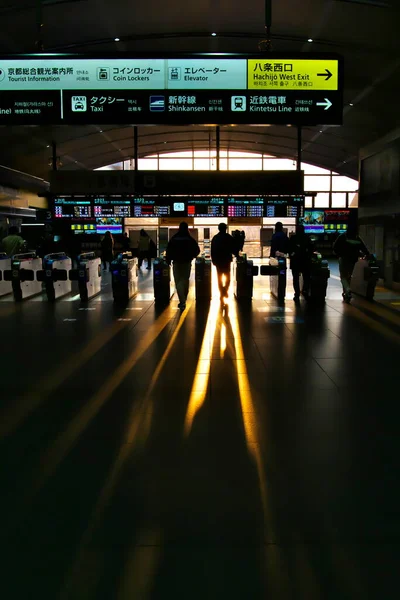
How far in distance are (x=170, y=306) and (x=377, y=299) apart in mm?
4631

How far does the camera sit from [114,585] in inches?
106

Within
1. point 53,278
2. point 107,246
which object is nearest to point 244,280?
point 53,278

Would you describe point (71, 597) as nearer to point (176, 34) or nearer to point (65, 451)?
point (65, 451)

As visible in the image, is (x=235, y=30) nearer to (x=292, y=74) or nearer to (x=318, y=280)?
(x=292, y=74)

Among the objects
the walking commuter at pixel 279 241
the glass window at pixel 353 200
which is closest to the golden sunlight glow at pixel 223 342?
the walking commuter at pixel 279 241

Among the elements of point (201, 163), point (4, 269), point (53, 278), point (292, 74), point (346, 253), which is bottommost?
point (53, 278)

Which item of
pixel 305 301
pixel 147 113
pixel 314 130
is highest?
pixel 314 130

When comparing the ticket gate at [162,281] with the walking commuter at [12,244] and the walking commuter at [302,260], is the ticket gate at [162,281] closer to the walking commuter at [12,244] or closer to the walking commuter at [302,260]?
the walking commuter at [302,260]

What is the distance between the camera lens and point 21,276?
13344 mm

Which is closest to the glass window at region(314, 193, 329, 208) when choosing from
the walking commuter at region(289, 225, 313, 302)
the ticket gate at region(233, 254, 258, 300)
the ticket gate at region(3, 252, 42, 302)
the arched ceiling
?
the arched ceiling

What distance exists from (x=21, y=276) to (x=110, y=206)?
8121mm

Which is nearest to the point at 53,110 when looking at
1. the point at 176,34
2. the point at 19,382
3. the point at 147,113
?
the point at 147,113

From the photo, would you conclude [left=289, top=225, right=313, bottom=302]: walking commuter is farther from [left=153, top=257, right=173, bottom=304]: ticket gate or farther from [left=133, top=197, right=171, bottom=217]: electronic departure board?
[left=133, top=197, right=171, bottom=217]: electronic departure board

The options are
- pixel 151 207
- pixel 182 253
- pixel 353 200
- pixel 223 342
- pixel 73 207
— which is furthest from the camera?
pixel 353 200
